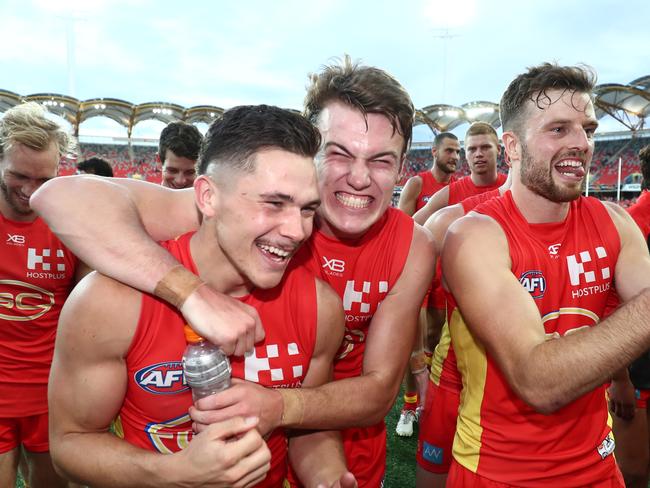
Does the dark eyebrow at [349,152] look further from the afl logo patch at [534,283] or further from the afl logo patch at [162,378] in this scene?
the afl logo patch at [162,378]

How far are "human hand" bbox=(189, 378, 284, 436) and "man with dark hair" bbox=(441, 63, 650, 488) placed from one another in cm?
94

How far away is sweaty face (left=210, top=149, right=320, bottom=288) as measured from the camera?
166 centimetres

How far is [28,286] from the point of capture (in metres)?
2.97

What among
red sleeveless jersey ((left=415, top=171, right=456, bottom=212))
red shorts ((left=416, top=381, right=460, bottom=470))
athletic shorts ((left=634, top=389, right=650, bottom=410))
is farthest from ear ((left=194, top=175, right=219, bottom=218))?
red sleeveless jersey ((left=415, top=171, right=456, bottom=212))

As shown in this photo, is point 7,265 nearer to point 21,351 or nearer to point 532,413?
point 21,351

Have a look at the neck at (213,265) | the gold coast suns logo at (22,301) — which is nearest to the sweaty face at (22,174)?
the gold coast suns logo at (22,301)

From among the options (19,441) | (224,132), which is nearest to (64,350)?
(224,132)

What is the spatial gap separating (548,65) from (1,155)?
10.3 ft

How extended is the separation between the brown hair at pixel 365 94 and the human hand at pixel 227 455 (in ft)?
4.84

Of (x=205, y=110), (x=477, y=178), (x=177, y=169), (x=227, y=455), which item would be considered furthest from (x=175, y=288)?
(x=205, y=110)

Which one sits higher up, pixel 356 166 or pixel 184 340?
pixel 356 166

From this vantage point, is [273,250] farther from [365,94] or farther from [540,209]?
[540,209]

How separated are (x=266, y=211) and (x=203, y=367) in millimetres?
579

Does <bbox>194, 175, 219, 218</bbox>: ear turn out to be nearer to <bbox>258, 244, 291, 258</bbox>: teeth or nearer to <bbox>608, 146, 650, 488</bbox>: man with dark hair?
<bbox>258, 244, 291, 258</bbox>: teeth
